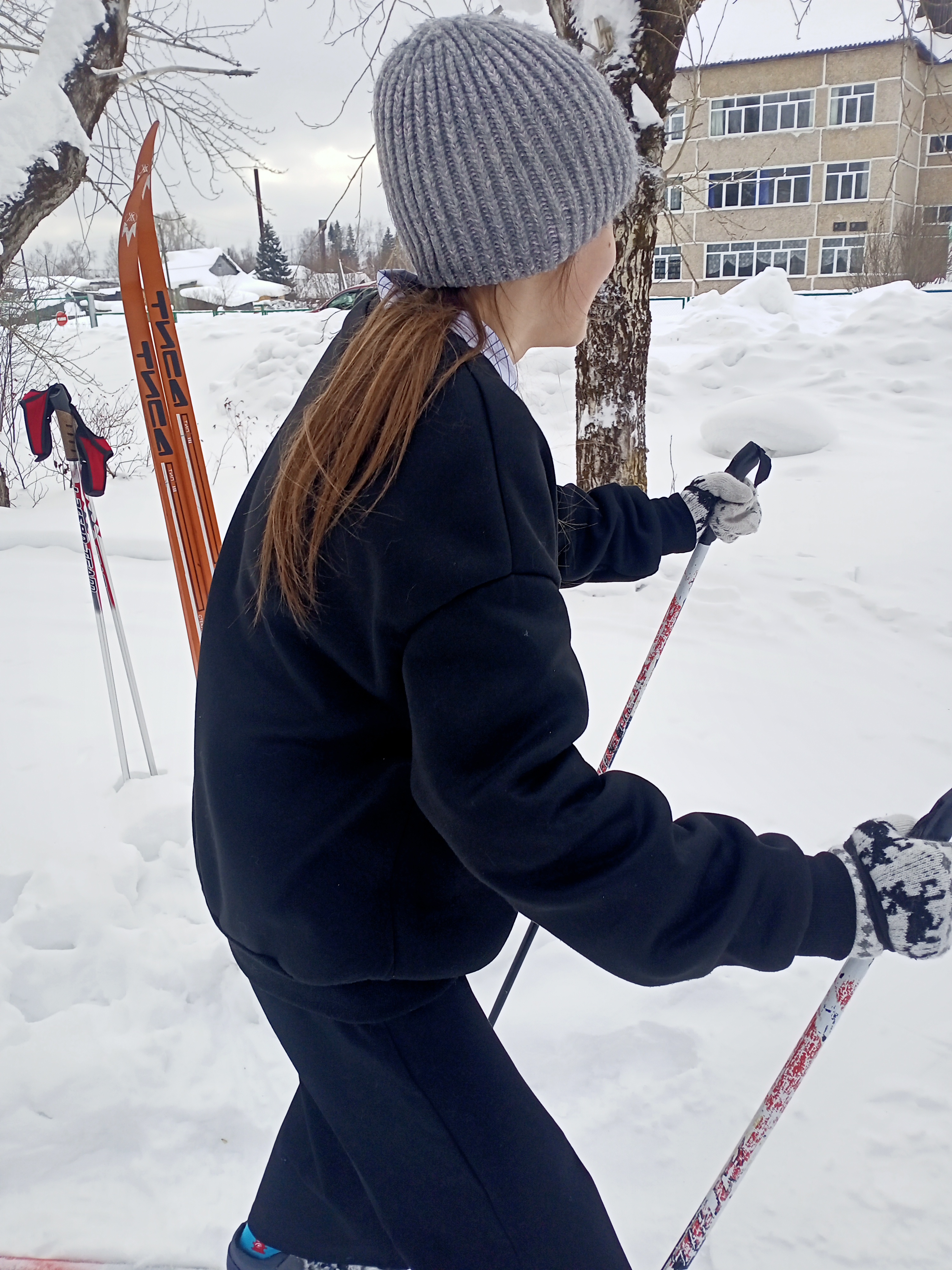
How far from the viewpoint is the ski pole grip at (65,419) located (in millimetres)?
3256

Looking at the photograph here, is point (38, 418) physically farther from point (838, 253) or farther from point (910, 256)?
Answer: point (838, 253)

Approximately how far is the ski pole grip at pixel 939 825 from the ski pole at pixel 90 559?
2.81 m

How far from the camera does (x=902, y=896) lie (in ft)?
3.41

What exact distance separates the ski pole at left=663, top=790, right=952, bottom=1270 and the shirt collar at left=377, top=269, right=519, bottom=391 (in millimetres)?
956

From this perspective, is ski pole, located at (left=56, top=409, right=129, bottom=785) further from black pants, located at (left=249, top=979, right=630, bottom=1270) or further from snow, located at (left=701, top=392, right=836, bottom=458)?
snow, located at (left=701, top=392, right=836, bottom=458)

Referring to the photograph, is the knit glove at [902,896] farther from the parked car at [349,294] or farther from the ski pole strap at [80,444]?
the ski pole strap at [80,444]

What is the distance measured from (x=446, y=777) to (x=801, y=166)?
37053mm

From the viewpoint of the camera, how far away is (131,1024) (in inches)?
91.0

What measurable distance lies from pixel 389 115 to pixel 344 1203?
5.13 ft

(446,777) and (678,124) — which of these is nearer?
(446,777)

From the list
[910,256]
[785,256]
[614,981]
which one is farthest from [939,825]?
[785,256]

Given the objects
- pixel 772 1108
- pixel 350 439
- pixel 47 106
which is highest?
pixel 47 106

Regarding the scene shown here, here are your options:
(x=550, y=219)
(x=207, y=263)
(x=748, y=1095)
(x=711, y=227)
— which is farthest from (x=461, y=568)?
(x=207, y=263)

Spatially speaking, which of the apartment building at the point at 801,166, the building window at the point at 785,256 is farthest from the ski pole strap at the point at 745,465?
the building window at the point at 785,256
